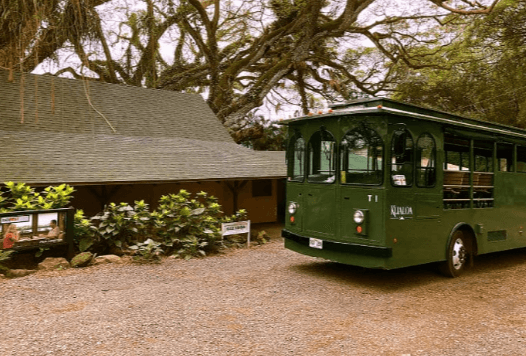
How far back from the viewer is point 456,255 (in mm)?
7848

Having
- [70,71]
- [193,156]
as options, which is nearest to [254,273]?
[193,156]

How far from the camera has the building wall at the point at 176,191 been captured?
12.6 metres

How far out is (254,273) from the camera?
8.08 meters

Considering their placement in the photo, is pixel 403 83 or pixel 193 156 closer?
pixel 193 156

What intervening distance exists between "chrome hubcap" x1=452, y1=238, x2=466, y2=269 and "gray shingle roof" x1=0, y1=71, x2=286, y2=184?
7227 millimetres

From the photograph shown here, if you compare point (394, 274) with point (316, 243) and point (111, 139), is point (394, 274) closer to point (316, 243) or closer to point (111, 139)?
point (316, 243)

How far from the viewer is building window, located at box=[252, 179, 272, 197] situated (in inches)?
687

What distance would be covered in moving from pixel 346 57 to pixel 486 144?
2048 centimetres

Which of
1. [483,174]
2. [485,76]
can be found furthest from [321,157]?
[485,76]

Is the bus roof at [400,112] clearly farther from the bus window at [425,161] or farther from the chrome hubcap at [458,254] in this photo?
the chrome hubcap at [458,254]

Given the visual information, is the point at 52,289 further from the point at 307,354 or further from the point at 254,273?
the point at 307,354

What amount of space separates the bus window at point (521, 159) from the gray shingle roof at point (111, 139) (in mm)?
7494

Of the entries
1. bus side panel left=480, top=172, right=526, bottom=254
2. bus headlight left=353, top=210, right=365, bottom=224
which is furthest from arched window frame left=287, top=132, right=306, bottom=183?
bus side panel left=480, top=172, right=526, bottom=254

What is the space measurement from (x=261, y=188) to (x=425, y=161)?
11.0 meters
